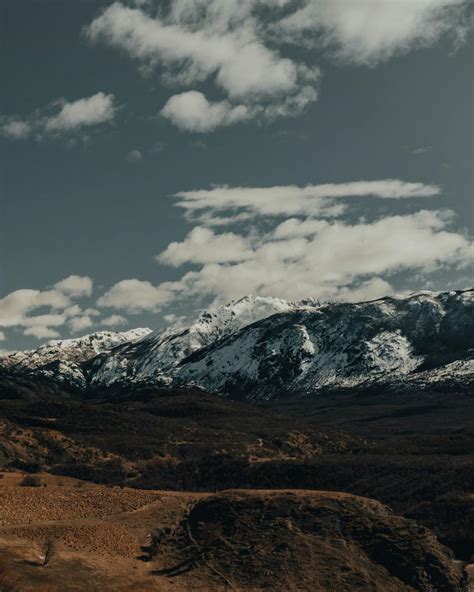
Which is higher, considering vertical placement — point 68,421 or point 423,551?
point 68,421

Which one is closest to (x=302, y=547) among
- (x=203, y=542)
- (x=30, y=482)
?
(x=203, y=542)

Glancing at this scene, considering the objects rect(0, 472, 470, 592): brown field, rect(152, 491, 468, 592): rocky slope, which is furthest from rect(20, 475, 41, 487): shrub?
rect(152, 491, 468, 592): rocky slope

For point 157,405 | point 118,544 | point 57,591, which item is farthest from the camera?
point 157,405

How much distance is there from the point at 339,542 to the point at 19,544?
1604 centimetres

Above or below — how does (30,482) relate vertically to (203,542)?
above

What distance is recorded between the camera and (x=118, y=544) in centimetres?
2934

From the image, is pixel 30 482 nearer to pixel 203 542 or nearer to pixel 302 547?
pixel 203 542

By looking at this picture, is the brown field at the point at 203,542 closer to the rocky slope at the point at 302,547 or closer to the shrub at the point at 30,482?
the rocky slope at the point at 302,547

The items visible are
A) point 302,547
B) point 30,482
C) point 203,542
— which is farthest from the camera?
point 30,482

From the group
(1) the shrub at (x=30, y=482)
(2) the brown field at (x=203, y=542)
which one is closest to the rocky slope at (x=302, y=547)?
(2) the brown field at (x=203, y=542)

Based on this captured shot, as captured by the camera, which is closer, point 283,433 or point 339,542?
point 339,542

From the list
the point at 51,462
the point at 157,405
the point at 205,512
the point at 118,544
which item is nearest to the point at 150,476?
the point at 51,462

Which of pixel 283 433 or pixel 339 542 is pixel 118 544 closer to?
pixel 339 542

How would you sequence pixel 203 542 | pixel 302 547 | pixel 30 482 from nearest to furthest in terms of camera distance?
pixel 203 542 → pixel 302 547 → pixel 30 482
